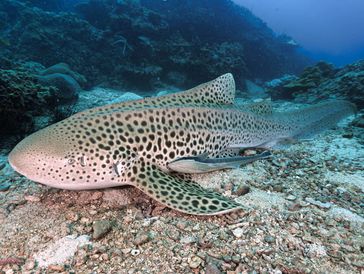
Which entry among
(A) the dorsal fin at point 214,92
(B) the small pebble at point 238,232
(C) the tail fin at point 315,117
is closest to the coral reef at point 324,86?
(C) the tail fin at point 315,117

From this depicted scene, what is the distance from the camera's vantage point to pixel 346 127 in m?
7.26

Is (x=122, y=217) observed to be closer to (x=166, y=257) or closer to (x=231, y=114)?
(x=166, y=257)

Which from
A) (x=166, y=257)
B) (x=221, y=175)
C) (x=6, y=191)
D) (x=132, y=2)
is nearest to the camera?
(x=166, y=257)

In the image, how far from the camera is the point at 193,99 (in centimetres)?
478

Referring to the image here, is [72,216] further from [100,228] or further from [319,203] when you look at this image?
[319,203]

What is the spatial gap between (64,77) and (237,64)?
11.5m

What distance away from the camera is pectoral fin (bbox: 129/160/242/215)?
124 inches

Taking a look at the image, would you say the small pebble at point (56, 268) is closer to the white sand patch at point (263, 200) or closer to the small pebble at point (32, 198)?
the small pebble at point (32, 198)

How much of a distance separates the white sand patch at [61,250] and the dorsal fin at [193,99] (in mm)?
1804

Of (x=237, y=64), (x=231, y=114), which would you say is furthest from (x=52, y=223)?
(x=237, y=64)

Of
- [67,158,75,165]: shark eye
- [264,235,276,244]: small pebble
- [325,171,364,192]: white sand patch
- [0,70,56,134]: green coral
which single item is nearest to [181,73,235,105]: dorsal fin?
[67,158,75,165]: shark eye

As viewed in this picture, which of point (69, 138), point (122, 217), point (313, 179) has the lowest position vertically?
point (122, 217)

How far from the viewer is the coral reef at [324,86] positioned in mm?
10344

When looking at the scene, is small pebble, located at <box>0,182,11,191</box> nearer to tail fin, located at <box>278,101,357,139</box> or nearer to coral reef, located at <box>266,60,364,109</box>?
tail fin, located at <box>278,101,357,139</box>
